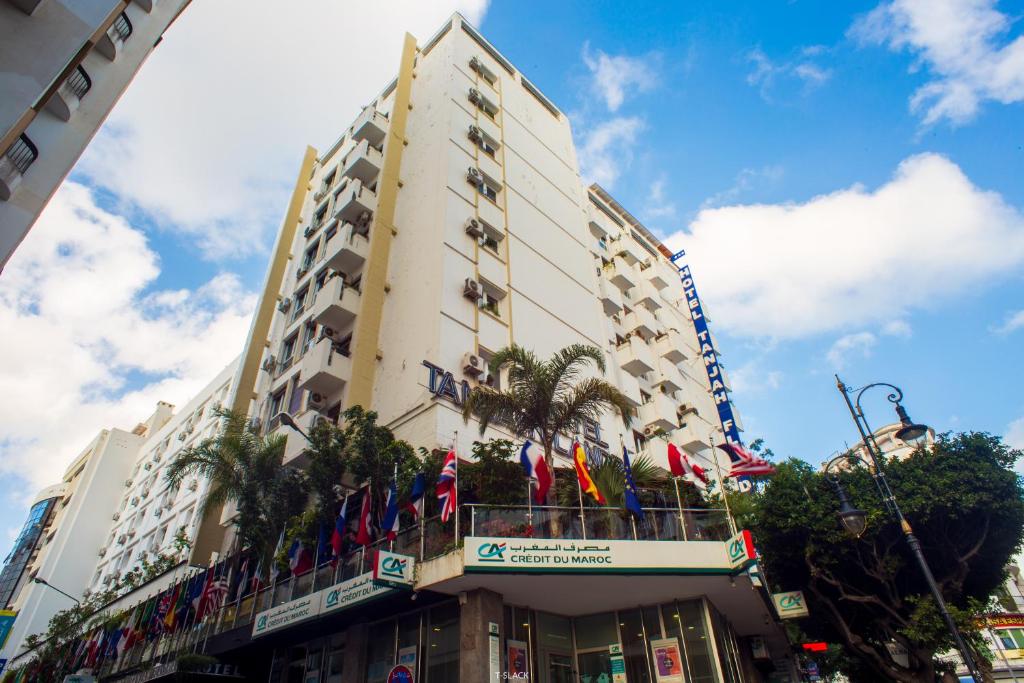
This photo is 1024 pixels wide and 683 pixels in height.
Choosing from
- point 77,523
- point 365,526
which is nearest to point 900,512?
point 365,526

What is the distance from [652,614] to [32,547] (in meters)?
67.8

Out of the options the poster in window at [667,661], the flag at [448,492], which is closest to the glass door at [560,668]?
the poster in window at [667,661]

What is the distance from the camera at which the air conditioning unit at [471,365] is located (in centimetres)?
2341

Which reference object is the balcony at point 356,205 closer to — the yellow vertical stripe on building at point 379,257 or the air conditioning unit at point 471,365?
the yellow vertical stripe on building at point 379,257

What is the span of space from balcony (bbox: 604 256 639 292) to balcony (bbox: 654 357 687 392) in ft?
20.6

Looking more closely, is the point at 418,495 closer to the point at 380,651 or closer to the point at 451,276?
the point at 380,651

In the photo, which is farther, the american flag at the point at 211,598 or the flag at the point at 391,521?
the american flag at the point at 211,598

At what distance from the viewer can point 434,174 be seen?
30297 mm

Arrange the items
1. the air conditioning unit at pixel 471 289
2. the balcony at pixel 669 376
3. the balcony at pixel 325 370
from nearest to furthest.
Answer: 1. the balcony at pixel 325 370
2. the air conditioning unit at pixel 471 289
3. the balcony at pixel 669 376

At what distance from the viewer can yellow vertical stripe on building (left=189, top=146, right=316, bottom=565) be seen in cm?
2741

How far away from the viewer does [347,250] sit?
28719 millimetres

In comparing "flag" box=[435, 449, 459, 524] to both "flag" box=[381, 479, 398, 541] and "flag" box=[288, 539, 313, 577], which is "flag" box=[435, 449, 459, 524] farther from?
"flag" box=[288, 539, 313, 577]

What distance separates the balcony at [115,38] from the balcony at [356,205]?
13.9m

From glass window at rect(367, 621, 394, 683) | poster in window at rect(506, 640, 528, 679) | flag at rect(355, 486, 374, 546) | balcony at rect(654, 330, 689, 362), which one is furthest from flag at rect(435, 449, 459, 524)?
balcony at rect(654, 330, 689, 362)
